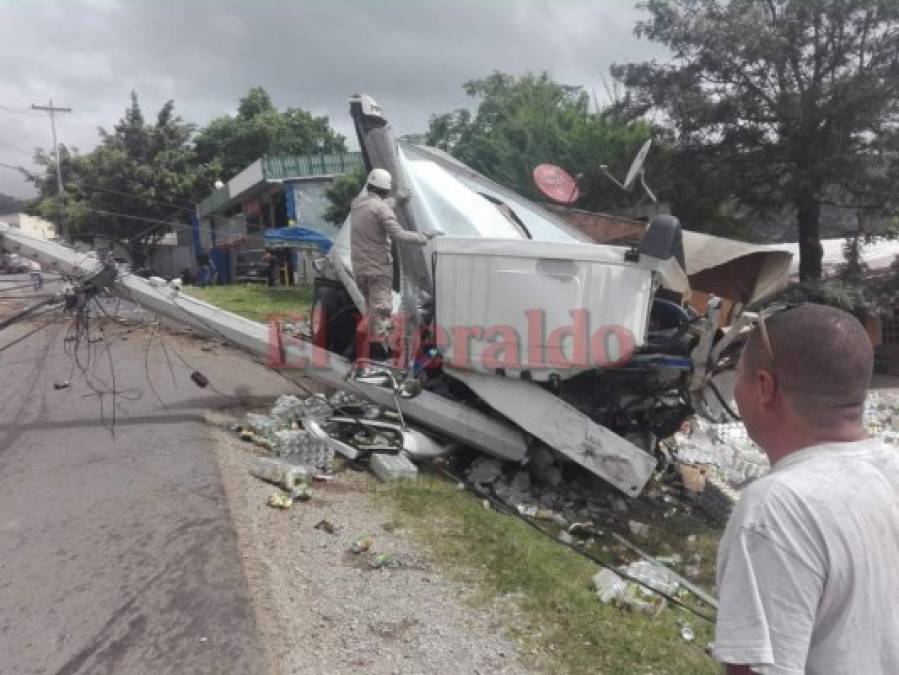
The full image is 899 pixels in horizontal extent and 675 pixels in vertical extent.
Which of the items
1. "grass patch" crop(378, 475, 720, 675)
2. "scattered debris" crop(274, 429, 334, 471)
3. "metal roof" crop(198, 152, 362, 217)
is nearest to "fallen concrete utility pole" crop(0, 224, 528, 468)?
"scattered debris" crop(274, 429, 334, 471)

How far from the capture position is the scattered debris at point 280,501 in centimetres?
429

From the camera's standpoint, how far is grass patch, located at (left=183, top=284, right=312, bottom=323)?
40.2 feet

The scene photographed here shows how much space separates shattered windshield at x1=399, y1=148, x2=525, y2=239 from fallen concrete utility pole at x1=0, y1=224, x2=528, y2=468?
1.39 meters

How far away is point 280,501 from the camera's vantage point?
432cm

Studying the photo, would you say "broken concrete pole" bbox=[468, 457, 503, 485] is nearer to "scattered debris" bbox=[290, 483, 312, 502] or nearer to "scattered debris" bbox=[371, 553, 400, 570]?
"scattered debris" bbox=[290, 483, 312, 502]

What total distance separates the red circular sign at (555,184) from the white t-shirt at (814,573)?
4.91 meters

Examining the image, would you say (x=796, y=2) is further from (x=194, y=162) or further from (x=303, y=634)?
(x=194, y=162)

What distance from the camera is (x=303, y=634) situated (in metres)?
2.84

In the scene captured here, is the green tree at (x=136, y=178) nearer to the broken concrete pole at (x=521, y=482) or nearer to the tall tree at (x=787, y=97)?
the tall tree at (x=787, y=97)

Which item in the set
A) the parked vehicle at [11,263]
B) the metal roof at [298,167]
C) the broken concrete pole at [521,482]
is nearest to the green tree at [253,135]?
the metal roof at [298,167]

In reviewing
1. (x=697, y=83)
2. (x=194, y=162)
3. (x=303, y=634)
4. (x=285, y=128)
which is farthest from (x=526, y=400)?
(x=285, y=128)

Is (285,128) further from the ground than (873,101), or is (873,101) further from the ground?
(285,128)

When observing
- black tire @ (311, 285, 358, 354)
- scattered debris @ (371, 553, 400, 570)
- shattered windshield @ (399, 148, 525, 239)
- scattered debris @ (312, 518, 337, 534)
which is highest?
shattered windshield @ (399, 148, 525, 239)

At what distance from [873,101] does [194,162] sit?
75.6 ft
